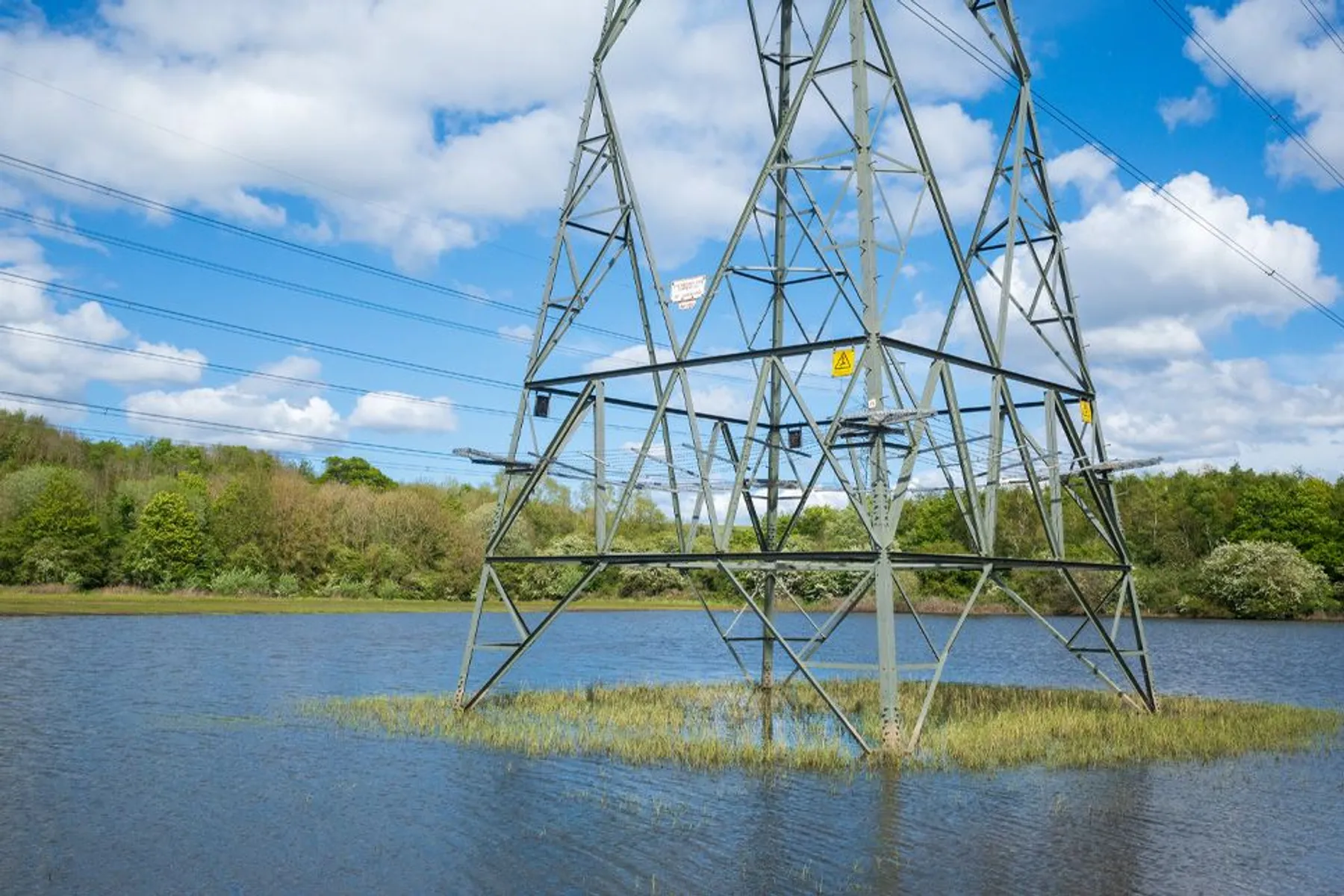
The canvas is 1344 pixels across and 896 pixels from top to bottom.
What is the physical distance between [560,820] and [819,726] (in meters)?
11.0

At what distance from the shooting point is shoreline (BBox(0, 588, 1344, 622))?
2968 inches

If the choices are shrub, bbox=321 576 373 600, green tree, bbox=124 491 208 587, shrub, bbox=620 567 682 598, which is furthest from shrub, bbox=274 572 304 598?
shrub, bbox=620 567 682 598

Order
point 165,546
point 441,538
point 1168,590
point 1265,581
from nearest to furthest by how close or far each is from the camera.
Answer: point 165,546
point 1265,581
point 1168,590
point 441,538

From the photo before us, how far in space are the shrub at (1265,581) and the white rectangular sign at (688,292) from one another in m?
89.6

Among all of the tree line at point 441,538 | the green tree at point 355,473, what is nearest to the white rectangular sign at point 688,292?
the tree line at point 441,538

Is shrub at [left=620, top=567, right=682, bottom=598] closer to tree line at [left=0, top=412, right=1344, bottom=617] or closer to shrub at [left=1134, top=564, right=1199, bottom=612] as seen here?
tree line at [left=0, top=412, right=1344, bottom=617]

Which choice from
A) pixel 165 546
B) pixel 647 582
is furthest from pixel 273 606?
pixel 647 582

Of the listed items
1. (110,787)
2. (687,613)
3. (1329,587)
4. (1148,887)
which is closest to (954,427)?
(1148,887)

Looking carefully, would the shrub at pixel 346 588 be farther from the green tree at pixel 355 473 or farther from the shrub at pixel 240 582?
the green tree at pixel 355 473

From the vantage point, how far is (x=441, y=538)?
111250mm

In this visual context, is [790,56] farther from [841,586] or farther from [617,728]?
[841,586]

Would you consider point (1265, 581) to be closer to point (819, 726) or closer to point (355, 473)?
point (819, 726)

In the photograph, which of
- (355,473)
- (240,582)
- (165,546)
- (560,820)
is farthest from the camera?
(355,473)

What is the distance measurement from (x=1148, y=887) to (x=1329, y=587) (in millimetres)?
104801
